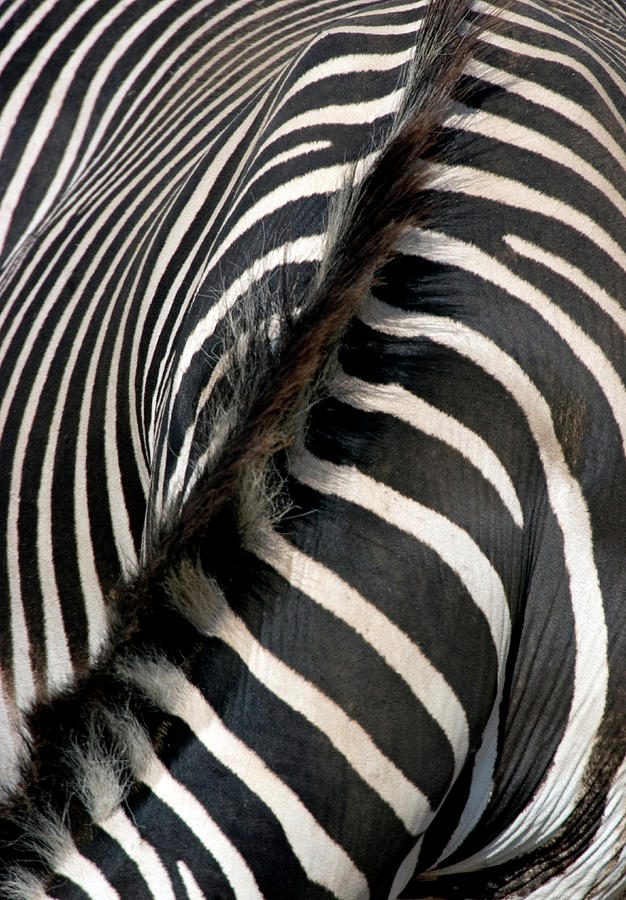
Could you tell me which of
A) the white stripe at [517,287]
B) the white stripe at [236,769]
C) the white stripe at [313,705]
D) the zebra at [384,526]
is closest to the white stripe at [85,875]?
the zebra at [384,526]

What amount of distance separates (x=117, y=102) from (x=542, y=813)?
79.0 inches

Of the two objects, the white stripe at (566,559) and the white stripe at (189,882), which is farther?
the white stripe at (566,559)

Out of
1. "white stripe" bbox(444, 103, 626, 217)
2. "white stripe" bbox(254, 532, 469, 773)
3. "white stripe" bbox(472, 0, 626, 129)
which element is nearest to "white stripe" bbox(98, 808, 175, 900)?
"white stripe" bbox(254, 532, 469, 773)

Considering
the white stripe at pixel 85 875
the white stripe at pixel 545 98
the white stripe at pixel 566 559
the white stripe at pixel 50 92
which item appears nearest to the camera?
the white stripe at pixel 85 875

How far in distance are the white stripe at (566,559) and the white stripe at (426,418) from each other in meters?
0.07

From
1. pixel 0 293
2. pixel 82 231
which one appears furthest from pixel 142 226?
pixel 0 293

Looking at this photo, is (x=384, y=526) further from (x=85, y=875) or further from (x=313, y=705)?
(x=85, y=875)

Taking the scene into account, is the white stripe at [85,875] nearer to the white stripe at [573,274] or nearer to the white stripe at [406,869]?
the white stripe at [406,869]

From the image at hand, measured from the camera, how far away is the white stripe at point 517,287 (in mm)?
1175

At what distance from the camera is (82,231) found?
211 cm

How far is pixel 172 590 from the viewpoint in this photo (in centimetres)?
107

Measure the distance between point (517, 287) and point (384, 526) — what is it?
1.11ft

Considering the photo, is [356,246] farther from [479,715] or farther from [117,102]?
[117,102]

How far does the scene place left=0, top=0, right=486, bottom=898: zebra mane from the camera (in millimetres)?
1053
